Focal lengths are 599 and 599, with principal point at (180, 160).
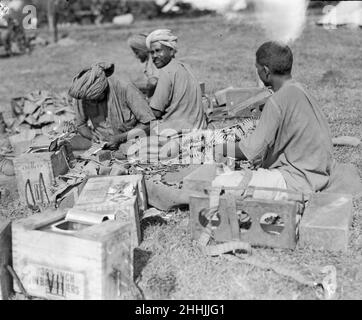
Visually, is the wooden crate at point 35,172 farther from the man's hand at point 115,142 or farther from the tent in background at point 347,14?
the tent in background at point 347,14

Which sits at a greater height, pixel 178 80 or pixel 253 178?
pixel 178 80

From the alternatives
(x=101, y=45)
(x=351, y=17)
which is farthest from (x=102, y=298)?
(x=101, y=45)

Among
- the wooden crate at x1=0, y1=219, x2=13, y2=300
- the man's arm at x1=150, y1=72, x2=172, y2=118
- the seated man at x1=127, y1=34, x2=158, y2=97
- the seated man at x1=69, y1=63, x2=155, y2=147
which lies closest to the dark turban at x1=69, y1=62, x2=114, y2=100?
the seated man at x1=69, y1=63, x2=155, y2=147

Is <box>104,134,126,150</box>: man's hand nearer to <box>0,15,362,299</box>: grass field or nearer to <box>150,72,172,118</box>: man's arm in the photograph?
<box>150,72,172,118</box>: man's arm

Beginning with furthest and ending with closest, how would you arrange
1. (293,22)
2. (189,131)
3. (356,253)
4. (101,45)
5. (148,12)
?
(148,12) < (101,45) < (293,22) < (189,131) < (356,253)

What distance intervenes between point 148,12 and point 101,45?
909cm

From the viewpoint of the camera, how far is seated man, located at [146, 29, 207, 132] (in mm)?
7461

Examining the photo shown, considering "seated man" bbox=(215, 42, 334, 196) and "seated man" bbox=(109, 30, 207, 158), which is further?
"seated man" bbox=(109, 30, 207, 158)

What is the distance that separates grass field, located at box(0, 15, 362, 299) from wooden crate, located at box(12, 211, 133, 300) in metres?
0.41

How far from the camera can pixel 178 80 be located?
Result: 746 centimetres

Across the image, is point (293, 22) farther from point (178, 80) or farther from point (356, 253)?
point (356, 253)

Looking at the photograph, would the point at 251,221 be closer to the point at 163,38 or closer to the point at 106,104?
the point at 106,104

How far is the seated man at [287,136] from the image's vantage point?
5.19 meters

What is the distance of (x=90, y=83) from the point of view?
7.01 metres
